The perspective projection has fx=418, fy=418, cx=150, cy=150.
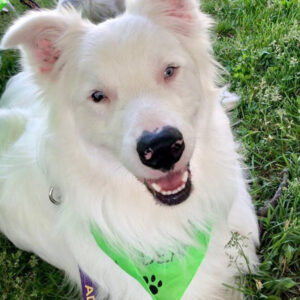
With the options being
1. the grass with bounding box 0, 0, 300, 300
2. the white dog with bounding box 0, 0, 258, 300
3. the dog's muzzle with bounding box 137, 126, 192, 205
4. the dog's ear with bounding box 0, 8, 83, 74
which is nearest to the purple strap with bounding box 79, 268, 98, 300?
the white dog with bounding box 0, 0, 258, 300

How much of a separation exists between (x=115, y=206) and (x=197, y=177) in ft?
1.77

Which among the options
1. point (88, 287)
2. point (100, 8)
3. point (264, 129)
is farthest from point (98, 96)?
point (264, 129)

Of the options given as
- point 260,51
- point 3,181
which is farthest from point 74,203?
point 260,51

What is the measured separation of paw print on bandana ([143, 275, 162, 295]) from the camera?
2678mm

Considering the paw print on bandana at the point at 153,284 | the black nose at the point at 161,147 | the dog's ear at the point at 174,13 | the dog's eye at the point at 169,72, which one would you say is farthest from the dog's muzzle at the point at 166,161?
the dog's ear at the point at 174,13

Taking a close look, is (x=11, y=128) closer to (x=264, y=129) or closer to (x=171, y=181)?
(x=171, y=181)

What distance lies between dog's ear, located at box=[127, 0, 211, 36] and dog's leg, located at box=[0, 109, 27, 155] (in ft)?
4.15

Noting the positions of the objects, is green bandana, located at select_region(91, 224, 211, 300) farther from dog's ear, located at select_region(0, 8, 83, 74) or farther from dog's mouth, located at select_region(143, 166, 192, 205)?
dog's ear, located at select_region(0, 8, 83, 74)

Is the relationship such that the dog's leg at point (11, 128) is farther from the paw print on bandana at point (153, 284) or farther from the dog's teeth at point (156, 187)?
the paw print on bandana at point (153, 284)

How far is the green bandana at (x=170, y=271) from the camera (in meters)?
2.67

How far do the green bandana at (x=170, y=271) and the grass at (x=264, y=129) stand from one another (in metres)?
0.42

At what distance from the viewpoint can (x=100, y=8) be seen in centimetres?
399

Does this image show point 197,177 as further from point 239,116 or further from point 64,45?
point 239,116

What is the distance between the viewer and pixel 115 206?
2574mm
